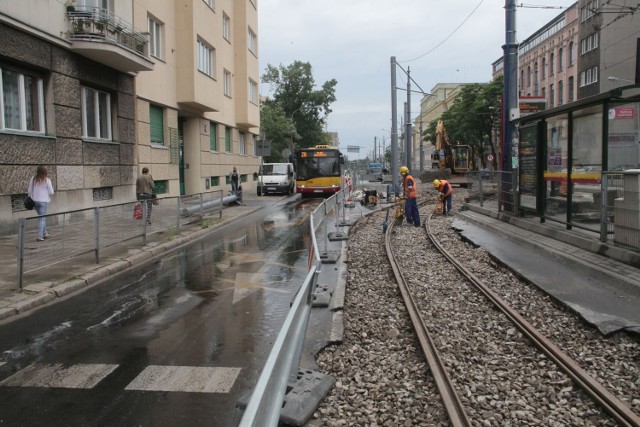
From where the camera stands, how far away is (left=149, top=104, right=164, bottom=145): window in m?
20.1

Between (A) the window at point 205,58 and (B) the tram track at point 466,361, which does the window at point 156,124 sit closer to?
(A) the window at point 205,58

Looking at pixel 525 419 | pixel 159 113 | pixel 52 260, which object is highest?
pixel 159 113

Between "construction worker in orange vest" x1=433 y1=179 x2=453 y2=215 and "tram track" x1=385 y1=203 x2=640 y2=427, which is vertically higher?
"construction worker in orange vest" x1=433 y1=179 x2=453 y2=215

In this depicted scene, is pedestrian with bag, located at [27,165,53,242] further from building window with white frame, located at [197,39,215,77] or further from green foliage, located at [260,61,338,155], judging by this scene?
green foliage, located at [260,61,338,155]

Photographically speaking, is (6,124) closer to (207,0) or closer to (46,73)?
(46,73)

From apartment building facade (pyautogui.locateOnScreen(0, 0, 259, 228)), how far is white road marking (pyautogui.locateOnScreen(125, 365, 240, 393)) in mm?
9171

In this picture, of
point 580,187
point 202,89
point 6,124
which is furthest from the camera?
point 202,89

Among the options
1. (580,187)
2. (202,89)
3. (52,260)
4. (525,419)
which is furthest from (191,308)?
(202,89)

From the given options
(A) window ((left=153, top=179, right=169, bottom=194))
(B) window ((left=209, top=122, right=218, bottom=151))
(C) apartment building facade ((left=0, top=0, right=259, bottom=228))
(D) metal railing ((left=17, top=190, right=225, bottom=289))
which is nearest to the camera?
(D) metal railing ((left=17, top=190, right=225, bottom=289))

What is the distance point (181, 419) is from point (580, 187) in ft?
28.8

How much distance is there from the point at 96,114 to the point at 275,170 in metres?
16.0

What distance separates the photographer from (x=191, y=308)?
22.0 ft

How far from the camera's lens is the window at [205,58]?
24.4 m

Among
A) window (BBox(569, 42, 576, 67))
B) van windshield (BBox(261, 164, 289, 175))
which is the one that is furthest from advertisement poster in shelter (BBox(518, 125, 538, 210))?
window (BBox(569, 42, 576, 67))
